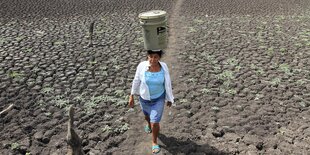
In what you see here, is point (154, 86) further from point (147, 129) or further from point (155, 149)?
point (147, 129)

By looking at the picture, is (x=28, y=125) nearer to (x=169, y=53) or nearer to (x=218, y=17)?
(x=169, y=53)

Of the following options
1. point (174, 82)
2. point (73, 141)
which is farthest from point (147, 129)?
point (174, 82)

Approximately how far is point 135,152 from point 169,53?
14.8ft

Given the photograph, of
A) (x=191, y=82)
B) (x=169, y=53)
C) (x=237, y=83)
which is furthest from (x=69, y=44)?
(x=237, y=83)

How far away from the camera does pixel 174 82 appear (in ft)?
23.6

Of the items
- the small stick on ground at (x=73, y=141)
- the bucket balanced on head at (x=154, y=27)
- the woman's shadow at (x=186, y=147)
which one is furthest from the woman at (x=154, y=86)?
the small stick on ground at (x=73, y=141)

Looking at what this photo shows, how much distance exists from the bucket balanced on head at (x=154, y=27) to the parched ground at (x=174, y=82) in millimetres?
1442

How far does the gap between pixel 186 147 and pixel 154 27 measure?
1.84m

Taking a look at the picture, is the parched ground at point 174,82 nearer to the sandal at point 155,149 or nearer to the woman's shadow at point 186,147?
the woman's shadow at point 186,147

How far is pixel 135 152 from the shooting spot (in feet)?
A: 16.0

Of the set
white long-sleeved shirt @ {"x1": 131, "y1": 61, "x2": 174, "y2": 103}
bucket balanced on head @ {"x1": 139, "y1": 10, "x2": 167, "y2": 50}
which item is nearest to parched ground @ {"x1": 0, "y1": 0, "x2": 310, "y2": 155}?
white long-sleeved shirt @ {"x1": 131, "y1": 61, "x2": 174, "y2": 103}

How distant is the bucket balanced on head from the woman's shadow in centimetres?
145

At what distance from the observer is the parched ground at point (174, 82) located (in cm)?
515

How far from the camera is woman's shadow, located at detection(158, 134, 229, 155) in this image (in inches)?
189
